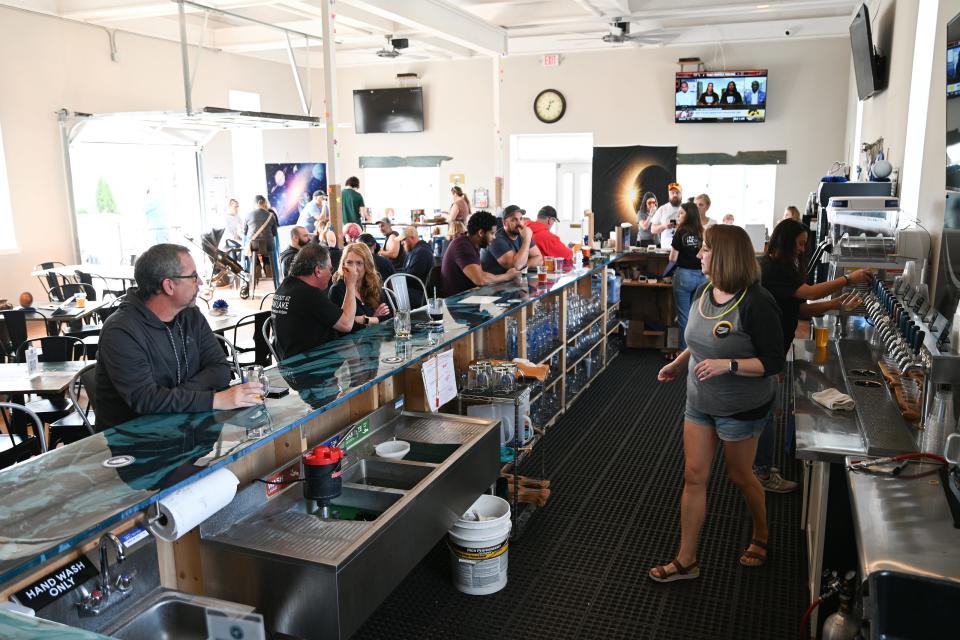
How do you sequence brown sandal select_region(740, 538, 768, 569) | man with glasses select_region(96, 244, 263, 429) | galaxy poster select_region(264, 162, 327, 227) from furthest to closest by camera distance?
galaxy poster select_region(264, 162, 327, 227) < brown sandal select_region(740, 538, 768, 569) < man with glasses select_region(96, 244, 263, 429)

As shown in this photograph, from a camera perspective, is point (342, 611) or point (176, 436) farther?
point (176, 436)

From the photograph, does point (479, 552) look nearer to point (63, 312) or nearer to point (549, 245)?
A: point (549, 245)

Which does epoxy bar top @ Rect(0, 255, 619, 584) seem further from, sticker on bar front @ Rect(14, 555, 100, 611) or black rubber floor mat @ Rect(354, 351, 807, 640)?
black rubber floor mat @ Rect(354, 351, 807, 640)

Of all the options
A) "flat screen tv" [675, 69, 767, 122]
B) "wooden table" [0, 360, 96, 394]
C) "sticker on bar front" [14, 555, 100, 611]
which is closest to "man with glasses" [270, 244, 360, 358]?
"wooden table" [0, 360, 96, 394]

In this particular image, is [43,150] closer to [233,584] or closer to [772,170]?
[233,584]

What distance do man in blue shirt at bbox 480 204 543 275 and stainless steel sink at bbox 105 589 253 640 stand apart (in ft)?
14.8

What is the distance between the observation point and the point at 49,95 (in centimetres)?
993

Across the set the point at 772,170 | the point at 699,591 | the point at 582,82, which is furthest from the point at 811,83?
the point at 699,591

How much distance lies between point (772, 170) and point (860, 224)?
8.87 m

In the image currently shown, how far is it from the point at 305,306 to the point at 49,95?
800 cm

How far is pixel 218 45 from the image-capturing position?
1271cm

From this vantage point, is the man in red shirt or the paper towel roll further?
the man in red shirt

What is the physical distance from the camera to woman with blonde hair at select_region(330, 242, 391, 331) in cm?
474

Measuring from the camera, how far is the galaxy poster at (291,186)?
13727 millimetres
